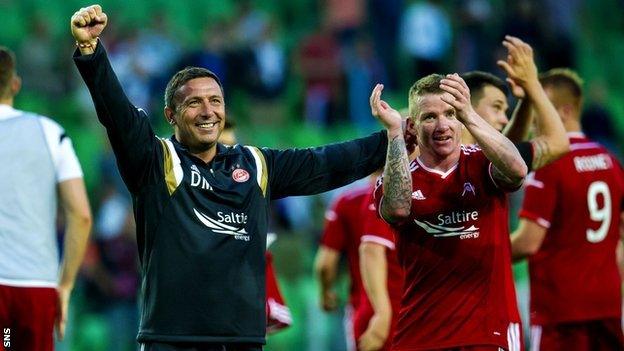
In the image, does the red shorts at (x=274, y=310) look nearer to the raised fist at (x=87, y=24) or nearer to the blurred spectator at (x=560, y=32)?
the raised fist at (x=87, y=24)

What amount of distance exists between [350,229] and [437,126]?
3.35m

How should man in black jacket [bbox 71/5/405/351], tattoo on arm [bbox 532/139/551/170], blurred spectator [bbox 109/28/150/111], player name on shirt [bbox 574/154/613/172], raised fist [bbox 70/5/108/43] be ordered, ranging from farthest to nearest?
blurred spectator [bbox 109/28/150/111] → player name on shirt [bbox 574/154/613/172] → tattoo on arm [bbox 532/139/551/170] → man in black jacket [bbox 71/5/405/351] → raised fist [bbox 70/5/108/43]

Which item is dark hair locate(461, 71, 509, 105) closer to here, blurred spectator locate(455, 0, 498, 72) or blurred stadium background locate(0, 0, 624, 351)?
blurred stadium background locate(0, 0, 624, 351)

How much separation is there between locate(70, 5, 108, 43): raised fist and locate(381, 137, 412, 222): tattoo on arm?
150 cm

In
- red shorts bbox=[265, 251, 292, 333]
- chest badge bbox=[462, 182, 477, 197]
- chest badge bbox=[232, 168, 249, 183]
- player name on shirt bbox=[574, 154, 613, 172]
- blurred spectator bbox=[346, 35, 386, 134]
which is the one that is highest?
blurred spectator bbox=[346, 35, 386, 134]

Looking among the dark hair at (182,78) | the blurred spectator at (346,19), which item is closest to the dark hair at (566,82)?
the dark hair at (182,78)

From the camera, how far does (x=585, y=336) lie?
8.54 metres

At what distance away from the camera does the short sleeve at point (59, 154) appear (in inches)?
303

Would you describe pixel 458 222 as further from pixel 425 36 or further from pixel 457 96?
pixel 425 36

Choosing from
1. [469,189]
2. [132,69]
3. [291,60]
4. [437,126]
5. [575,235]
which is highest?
[291,60]

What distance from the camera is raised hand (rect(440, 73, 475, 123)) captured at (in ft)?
19.6

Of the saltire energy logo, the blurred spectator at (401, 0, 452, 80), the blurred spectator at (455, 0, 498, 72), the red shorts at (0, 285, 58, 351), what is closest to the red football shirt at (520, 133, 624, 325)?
the saltire energy logo

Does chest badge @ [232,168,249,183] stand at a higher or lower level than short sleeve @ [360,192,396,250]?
lower

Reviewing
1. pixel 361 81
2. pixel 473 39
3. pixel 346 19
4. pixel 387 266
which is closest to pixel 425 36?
pixel 473 39
